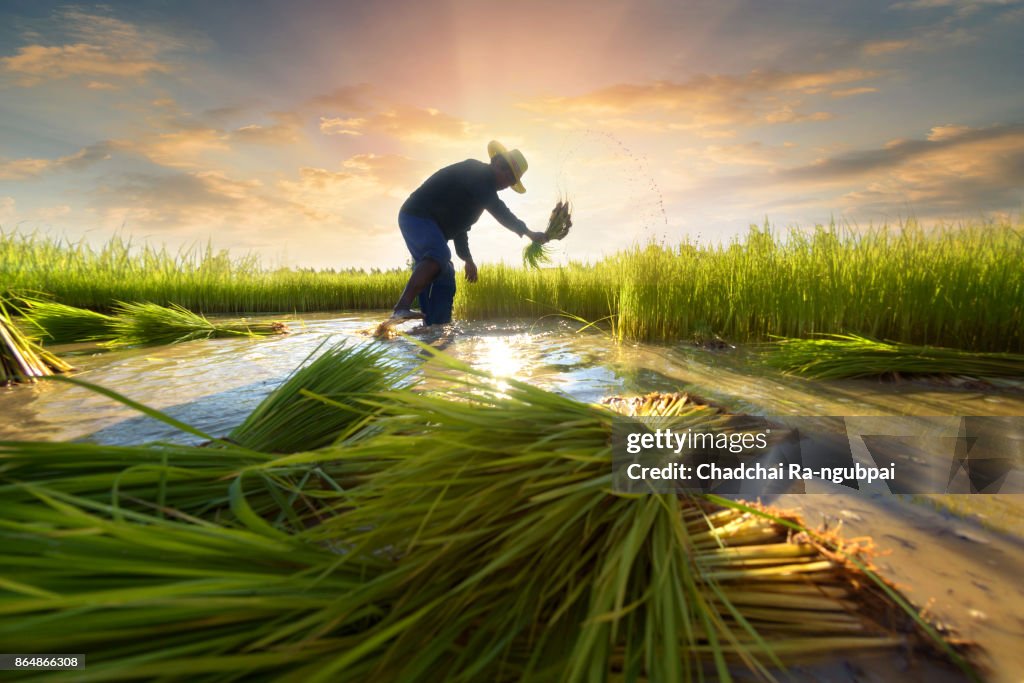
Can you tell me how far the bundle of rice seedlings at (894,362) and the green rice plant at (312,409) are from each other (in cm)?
252

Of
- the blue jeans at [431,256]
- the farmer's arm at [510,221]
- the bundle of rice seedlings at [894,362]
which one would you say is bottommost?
the bundle of rice seedlings at [894,362]

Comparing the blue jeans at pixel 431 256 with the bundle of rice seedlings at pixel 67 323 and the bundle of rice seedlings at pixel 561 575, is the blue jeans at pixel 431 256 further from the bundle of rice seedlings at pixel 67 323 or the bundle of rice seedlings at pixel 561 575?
the bundle of rice seedlings at pixel 561 575

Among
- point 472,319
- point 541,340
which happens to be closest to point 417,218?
point 472,319

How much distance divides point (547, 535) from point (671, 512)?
0.20 meters

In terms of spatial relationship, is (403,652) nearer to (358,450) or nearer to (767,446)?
(358,450)

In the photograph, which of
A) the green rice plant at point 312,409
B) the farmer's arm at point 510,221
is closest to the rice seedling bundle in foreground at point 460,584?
the green rice plant at point 312,409

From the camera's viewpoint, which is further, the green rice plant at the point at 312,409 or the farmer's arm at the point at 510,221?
the farmer's arm at the point at 510,221

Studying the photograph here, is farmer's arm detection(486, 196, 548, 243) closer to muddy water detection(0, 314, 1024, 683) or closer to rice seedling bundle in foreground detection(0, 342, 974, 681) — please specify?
muddy water detection(0, 314, 1024, 683)

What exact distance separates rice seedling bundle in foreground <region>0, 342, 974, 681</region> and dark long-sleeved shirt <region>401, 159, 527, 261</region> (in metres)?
5.22

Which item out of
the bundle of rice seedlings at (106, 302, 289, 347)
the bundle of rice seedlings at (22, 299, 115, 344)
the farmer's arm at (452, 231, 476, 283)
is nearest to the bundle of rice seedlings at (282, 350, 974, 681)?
the bundle of rice seedlings at (106, 302, 289, 347)

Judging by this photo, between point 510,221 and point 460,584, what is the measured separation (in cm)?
561

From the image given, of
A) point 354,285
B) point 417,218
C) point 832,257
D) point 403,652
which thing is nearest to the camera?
point 403,652

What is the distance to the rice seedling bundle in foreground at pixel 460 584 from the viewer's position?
0.58 m

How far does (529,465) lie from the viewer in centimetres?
84
